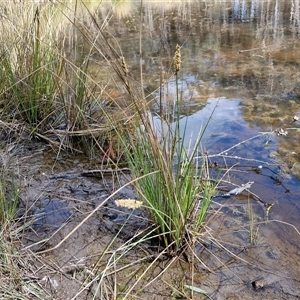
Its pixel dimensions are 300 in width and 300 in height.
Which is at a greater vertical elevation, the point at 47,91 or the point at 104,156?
the point at 47,91

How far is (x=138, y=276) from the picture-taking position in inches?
55.0

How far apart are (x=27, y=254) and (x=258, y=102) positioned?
97.1 inches

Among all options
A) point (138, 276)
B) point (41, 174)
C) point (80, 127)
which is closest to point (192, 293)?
point (138, 276)

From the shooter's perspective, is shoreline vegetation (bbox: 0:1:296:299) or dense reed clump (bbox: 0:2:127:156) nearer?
shoreline vegetation (bbox: 0:1:296:299)

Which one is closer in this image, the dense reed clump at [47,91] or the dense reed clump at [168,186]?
the dense reed clump at [168,186]

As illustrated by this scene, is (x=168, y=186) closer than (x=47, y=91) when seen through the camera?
Yes

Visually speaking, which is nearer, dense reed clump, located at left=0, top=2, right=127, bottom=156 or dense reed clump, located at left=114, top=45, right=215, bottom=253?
dense reed clump, located at left=114, top=45, right=215, bottom=253

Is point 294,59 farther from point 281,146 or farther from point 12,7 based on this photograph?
point 12,7

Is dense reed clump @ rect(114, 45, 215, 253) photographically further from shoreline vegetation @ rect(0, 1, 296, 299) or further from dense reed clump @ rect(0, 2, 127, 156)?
dense reed clump @ rect(0, 2, 127, 156)

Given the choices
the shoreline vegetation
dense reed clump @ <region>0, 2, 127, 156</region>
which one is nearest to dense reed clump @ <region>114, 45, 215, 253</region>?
the shoreline vegetation

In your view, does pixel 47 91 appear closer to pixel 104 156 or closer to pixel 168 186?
pixel 104 156

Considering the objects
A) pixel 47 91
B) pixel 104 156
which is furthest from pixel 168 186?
pixel 47 91

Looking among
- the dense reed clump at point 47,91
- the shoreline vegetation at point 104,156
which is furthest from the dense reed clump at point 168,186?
the dense reed clump at point 47,91

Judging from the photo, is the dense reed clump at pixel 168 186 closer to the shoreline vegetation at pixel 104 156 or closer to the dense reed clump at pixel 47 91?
the shoreline vegetation at pixel 104 156
